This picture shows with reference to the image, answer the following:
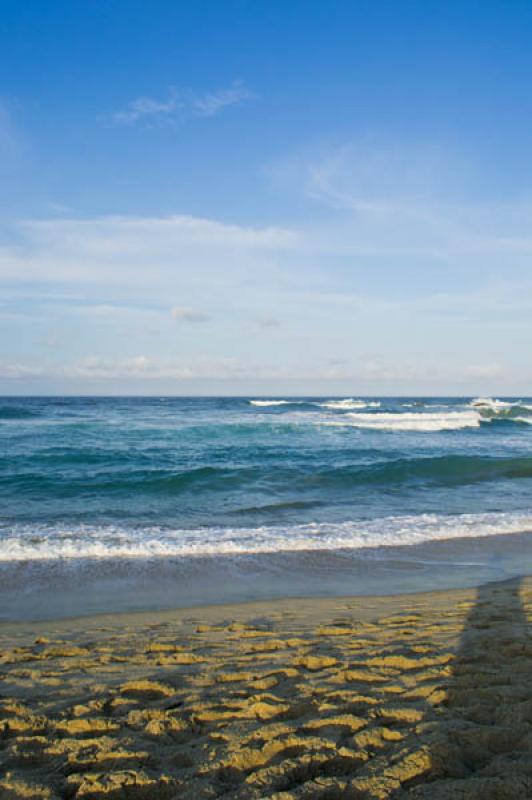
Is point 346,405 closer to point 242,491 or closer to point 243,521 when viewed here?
point 242,491

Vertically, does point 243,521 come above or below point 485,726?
below

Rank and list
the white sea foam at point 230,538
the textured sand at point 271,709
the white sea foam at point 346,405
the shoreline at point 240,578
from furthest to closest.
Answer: the white sea foam at point 346,405
the white sea foam at point 230,538
the shoreline at point 240,578
the textured sand at point 271,709

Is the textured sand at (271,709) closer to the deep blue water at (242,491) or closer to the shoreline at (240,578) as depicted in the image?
the shoreline at (240,578)

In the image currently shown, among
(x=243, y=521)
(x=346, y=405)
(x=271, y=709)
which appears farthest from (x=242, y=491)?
(x=346, y=405)

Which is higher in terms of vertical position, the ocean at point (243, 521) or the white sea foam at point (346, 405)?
the white sea foam at point (346, 405)

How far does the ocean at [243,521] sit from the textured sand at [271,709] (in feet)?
6.24

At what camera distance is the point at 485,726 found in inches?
116

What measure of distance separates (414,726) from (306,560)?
552cm

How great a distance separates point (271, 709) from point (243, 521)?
8.18 metres

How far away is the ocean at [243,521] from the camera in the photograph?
24.2 feet

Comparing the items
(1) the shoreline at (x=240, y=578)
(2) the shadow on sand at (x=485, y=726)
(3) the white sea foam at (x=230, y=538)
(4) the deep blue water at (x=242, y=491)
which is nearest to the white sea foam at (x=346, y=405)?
(4) the deep blue water at (x=242, y=491)

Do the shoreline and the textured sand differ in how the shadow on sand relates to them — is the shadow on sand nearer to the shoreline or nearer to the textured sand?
the textured sand

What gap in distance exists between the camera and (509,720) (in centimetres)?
302

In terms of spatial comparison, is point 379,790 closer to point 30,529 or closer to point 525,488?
point 30,529
